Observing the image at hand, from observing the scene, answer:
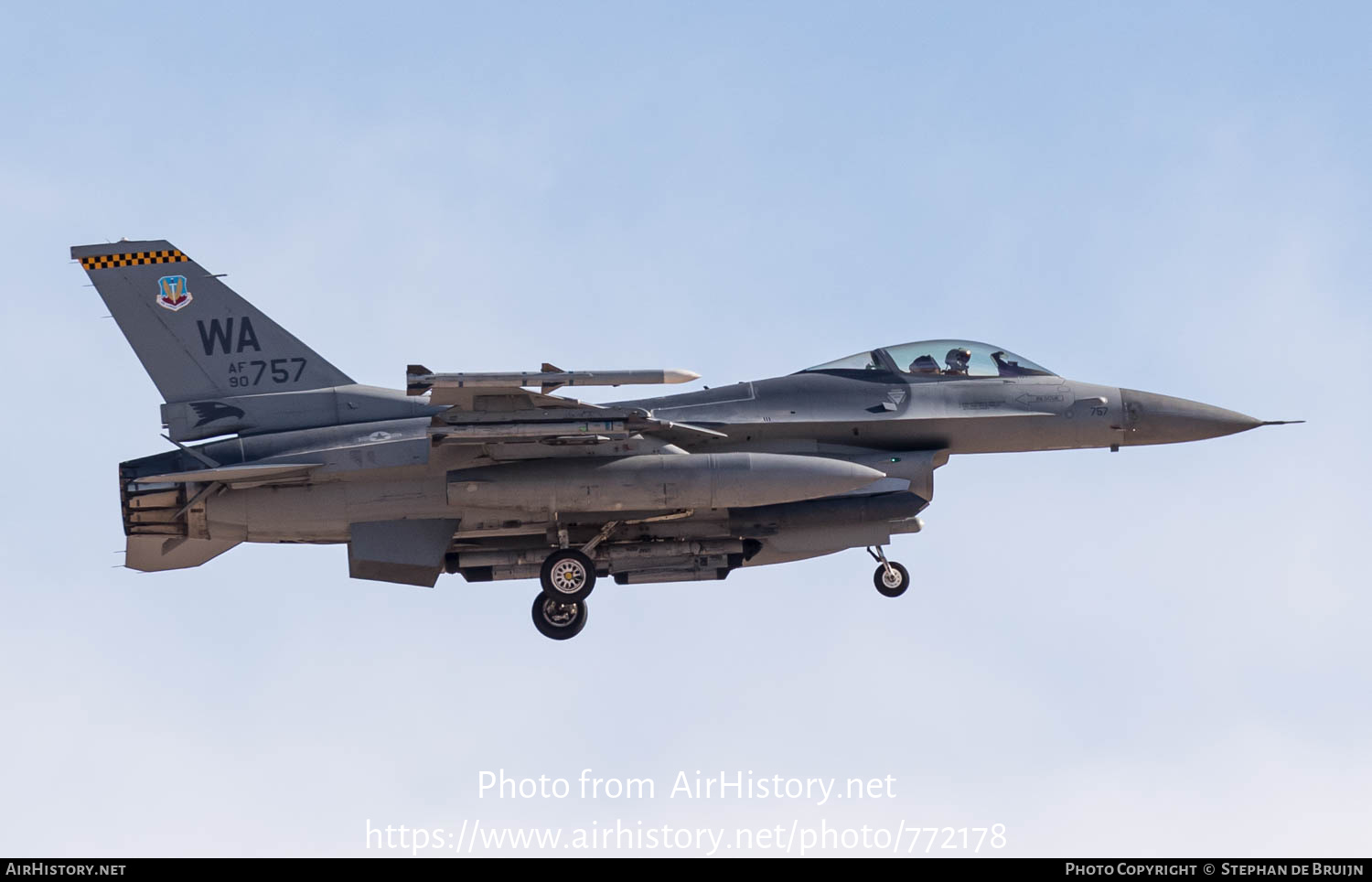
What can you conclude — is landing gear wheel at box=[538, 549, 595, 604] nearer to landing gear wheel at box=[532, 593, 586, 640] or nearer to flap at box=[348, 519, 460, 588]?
landing gear wheel at box=[532, 593, 586, 640]

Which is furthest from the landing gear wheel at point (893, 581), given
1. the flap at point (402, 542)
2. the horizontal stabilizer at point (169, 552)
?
the horizontal stabilizer at point (169, 552)

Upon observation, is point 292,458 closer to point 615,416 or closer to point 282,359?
point 282,359

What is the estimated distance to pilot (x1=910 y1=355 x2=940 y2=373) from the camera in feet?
62.5

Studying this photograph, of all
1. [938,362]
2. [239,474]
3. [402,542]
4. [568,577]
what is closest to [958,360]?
[938,362]

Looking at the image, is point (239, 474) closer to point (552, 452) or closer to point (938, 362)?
point (552, 452)

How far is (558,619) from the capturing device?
60.7 ft

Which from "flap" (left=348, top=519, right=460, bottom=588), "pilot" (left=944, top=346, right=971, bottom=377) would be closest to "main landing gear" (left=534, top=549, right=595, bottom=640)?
"flap" (left=348, top=519, right=460, bottom=588)

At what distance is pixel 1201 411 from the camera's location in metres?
19.2

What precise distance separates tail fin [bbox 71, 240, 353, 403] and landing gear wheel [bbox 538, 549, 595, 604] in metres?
2.97

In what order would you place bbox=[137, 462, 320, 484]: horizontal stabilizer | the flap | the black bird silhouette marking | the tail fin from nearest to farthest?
bbox=[137, 462, 320, 484]: horizontal stabilizer
the flap
the black bird silhouette marking
the tail fin

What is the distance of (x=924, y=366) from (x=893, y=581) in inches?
94.3

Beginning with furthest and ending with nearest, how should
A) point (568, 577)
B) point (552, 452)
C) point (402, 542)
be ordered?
point (568, 577) → point (402, 542) → point (552, 452)

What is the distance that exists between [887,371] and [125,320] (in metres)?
8.20
